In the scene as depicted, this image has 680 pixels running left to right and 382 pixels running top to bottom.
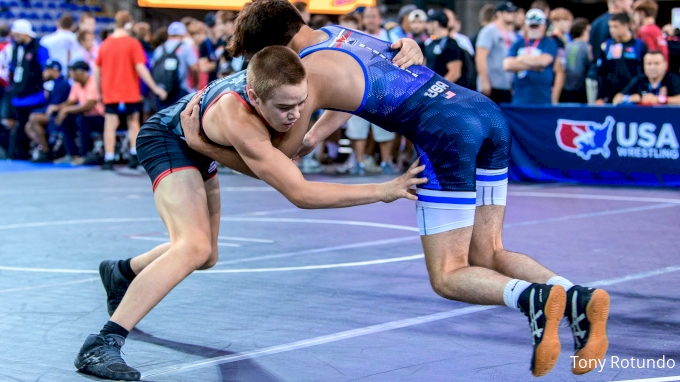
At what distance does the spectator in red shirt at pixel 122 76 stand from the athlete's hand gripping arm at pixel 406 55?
29.2 ft

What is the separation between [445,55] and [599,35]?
221 centimetres

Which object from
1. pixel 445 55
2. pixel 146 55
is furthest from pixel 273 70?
pixel 146 55

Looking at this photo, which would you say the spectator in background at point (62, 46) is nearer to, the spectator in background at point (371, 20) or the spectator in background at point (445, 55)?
the spectator in background at point (371, 20)

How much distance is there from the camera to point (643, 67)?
9.95m

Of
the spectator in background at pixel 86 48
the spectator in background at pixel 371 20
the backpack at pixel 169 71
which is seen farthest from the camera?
the spectator in background at pixel 86 48

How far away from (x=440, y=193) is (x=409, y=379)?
734 millimetres

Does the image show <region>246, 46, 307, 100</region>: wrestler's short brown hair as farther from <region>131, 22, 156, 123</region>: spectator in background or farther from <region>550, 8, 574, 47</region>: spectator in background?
<region>131, 22, 156, 123</region>: spectator in background

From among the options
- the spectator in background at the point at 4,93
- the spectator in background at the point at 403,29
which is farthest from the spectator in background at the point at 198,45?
the spectator in background at the point at 4,93

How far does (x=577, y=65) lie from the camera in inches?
459

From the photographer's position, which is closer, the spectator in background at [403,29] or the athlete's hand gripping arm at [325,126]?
the athlete's hand gripping arm at [325,126]

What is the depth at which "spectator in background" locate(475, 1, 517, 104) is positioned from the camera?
1066cm

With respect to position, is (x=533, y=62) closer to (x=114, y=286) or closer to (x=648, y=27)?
(x=648, y=27)

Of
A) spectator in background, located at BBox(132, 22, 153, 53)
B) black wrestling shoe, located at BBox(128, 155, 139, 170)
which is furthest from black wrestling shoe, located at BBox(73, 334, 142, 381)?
spectator in background, located at BBox(132, 22, 153, 53)

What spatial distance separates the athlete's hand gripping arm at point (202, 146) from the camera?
149 inches
